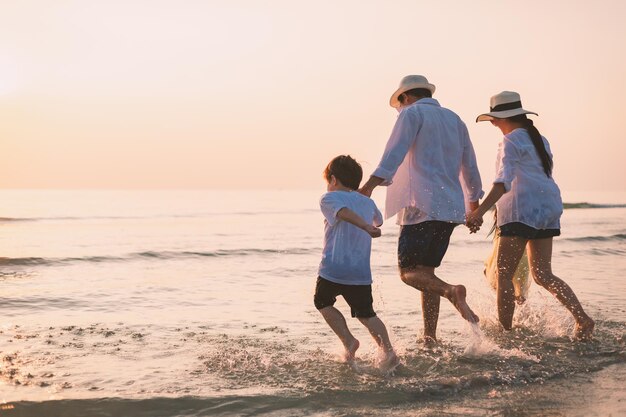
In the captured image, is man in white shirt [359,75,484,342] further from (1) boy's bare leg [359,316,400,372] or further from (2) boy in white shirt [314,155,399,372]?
(1) boy's bare leg [359,316,400,372]

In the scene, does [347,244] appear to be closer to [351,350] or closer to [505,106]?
[351,350]

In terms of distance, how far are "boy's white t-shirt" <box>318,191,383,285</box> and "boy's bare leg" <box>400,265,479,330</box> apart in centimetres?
58

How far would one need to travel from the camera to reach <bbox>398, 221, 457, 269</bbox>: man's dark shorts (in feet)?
16.9

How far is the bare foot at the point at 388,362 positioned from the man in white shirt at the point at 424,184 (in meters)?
0.64

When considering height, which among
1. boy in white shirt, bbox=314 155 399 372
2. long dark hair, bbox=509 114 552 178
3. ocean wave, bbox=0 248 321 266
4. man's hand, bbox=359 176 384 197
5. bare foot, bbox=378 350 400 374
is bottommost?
ocean wave, bbox=0 248 321 266

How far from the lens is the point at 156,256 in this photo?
16.2m

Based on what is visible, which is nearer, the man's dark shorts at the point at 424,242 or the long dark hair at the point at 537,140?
the man's dark shorts at the point at 424,242

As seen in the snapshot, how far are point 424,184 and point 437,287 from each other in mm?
768

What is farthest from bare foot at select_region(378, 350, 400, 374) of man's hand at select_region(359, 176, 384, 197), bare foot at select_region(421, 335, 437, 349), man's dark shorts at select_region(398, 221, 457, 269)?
man's hand at select_region(359, 176, 384, 197)

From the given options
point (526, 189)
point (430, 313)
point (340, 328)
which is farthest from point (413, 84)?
point (340, 328)

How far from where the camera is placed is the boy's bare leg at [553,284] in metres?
5.78

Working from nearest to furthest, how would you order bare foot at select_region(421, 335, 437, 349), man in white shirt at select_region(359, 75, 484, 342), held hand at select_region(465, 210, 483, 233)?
man in white shirt at select_region(359, 75, 484, 342), held hand at select_region(465, 210, 483, 233), bare foot at select_region(421, 335, 437, 349)

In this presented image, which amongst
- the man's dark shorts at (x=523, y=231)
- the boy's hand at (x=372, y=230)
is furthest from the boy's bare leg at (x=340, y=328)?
the man's dark shorts at (x=523, y=231)

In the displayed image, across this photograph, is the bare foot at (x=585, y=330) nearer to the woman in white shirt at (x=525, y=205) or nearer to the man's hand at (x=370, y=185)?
the woman in white shirt at (x=525, y=205)
